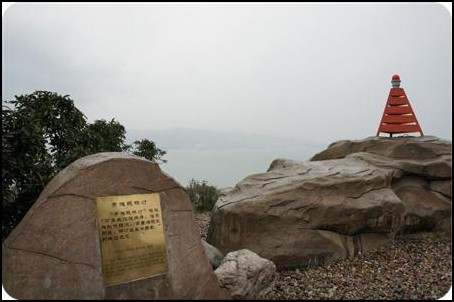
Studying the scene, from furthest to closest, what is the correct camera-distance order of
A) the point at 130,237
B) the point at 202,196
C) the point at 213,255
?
1. the point at 202,196
2. the point at 213,255
3. the point at 130,237

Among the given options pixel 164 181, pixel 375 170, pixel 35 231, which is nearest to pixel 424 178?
pixel 375 170

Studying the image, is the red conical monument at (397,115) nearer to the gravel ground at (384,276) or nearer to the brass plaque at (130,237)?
the gravel ground at (384,276)

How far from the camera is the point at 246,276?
13.0ft

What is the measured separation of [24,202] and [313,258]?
11.8 ft

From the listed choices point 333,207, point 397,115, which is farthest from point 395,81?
point 333,207

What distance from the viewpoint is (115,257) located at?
348 centimetres

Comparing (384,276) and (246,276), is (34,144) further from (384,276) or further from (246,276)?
(384,276)

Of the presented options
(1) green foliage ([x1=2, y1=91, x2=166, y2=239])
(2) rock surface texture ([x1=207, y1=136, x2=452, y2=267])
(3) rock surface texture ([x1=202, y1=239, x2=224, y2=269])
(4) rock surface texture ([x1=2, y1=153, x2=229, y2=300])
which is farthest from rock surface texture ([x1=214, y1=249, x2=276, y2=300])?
(1) green foliage ([x1=2, y1=91, x2=166, y2=239])

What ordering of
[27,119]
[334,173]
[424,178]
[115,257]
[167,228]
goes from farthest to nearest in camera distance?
[424,178] < [334,173] < [27,119] < [167,228] < [115,257]

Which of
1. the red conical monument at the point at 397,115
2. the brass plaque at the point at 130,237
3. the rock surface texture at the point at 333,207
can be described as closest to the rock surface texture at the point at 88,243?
the brass plaque at the point at 130,237

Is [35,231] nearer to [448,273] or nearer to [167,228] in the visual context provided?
[167,228]

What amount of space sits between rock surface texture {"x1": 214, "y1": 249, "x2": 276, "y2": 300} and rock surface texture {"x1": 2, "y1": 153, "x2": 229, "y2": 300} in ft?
0.43

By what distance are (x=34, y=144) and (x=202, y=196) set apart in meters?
5.57

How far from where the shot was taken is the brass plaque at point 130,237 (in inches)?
137
